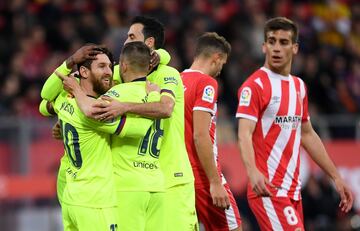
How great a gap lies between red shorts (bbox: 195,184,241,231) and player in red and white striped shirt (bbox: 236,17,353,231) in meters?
0.22

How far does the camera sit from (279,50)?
10.1 m

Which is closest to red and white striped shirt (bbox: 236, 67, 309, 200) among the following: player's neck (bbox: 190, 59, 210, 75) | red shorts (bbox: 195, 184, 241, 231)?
red shorts (bbox: 195, 184, 241, 231)

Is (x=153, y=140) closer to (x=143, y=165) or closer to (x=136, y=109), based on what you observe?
(x=143, y=165)

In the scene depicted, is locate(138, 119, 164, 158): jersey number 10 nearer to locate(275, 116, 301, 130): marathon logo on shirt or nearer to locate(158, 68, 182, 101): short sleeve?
locate(158, 68, 182, 101): short sleeve

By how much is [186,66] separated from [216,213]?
29.8 ft

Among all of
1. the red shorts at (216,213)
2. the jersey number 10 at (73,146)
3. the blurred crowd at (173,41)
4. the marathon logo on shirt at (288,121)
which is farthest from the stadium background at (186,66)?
the jersey number 10 at (73,146)

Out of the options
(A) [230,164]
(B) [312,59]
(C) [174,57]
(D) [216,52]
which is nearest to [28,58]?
(C) [174,57]

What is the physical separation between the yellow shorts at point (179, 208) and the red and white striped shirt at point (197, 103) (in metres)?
0.55

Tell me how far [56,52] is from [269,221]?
382 inches

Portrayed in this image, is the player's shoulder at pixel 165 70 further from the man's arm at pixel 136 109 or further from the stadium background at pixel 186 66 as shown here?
the stadium background at pixel 186 66

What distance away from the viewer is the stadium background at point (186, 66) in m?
16.8

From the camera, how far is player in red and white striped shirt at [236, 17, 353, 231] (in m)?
9.93

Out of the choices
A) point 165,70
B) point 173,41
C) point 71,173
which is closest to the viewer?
point 71,173

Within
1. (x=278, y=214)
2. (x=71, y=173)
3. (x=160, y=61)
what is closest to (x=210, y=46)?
(x=160, y=61)
